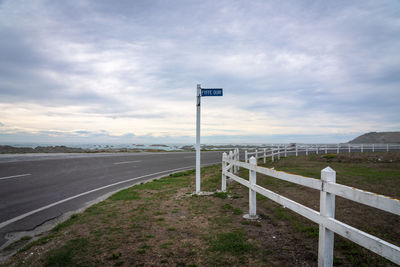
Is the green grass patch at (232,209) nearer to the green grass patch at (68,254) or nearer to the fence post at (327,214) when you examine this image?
the fence post at (327,214)

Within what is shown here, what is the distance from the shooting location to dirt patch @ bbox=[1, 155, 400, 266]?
3838 mm

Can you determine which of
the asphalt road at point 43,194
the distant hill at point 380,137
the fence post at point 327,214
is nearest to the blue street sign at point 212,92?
the asphalt road at point 43,194

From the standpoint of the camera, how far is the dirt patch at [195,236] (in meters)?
3.84

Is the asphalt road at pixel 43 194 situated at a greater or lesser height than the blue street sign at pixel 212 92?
lesser

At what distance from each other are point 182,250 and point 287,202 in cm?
193

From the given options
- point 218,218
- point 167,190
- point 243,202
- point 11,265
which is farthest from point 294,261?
point 167,190

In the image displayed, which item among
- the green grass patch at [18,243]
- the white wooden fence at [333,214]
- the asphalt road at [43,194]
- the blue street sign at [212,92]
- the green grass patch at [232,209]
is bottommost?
the green grass patch at [18,243]

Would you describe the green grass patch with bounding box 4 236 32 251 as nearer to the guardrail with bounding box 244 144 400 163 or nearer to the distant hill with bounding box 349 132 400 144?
the guardrail with bounding box 244 144 400 163

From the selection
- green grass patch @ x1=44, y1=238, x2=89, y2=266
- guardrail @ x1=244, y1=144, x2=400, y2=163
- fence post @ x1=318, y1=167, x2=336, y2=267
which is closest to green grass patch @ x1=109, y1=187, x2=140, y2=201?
green grass patch @ x1=44, y1=238, x2=89, y2=266

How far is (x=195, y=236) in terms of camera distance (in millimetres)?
4746

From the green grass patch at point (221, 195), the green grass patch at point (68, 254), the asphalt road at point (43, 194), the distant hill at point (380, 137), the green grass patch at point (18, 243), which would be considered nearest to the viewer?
the green grass patch at point (68, 254)

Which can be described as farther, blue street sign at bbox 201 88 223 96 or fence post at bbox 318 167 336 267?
blue street sign at bbox 201 88 223 96

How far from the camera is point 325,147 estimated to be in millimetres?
30156

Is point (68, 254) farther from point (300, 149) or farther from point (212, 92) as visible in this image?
point (300, 149)
